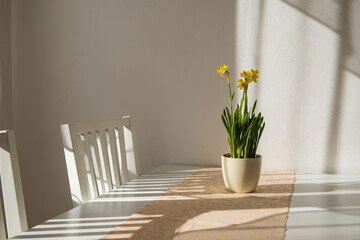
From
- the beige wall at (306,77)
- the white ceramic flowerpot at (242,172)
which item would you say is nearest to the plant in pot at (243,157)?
the white ceramic flowerpot at (242,172)

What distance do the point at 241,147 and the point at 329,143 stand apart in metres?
0.59

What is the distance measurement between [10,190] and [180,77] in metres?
1.06

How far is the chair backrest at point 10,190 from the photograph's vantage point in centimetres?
103

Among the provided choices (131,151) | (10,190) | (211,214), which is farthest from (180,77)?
(10,190)

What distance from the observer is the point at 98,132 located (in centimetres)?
153

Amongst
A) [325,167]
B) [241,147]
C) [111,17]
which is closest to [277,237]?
[241,147]

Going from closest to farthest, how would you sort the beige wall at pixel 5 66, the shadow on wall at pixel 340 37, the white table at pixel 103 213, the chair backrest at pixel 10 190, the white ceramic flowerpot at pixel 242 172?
the white table at pixel 103 213 → the chair backrest at pixel 10 190 → the white ceramic flowerpot at pixel 242 172 → the shadow on wall at pixel 340 37 → the beige wall at pixel 5 66

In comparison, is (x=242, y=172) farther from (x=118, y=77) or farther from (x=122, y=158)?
(x=118, y=77)

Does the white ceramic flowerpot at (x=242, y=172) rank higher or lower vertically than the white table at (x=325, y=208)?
higher

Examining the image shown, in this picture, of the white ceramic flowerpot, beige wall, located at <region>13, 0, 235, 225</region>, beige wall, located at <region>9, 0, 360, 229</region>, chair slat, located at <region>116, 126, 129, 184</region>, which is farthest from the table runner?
beige wall, located at <region>13, 0, 235, 225</region>

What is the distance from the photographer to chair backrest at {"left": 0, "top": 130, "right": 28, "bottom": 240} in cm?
103

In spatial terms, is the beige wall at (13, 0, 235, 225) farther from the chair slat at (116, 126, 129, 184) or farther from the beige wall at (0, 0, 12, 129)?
the chair slat at (116, 126, 129, 184)

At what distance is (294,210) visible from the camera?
3.71 ft

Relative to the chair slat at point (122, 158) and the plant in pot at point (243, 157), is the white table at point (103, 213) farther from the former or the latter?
the plant in pot at point (243, 157)
